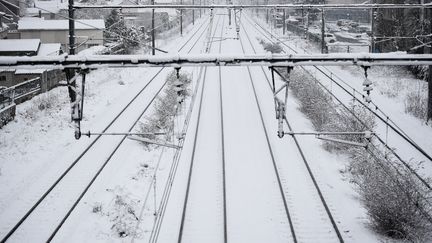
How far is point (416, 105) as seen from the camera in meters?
19.7

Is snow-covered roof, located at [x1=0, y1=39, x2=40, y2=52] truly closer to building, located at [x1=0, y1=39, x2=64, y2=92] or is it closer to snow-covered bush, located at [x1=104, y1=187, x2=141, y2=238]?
building, located at [x1=0, y1=39, x2=64, y2=92]

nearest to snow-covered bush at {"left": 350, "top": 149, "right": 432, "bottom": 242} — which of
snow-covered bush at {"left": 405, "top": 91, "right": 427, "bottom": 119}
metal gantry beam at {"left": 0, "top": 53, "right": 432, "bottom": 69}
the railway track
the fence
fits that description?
the railway track

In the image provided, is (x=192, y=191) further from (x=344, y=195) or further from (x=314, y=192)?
(x=344, y=195)

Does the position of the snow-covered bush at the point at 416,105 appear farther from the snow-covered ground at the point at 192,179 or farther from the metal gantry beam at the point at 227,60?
the metal gantry beam at the point at 227,60

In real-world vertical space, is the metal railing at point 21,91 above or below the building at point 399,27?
below

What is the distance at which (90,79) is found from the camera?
28.1 meters

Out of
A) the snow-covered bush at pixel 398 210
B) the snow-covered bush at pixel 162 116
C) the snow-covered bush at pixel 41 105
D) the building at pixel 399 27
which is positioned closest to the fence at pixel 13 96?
the snow-covered bush at pixel 41 105

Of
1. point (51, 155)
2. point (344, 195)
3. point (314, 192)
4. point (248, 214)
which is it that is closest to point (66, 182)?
point (51, 155)

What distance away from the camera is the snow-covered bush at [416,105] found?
19.1 m

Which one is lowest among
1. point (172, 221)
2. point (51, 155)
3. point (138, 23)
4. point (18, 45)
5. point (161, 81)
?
point (172, 221)

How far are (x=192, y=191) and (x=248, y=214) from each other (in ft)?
6.82

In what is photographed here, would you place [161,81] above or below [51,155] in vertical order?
above

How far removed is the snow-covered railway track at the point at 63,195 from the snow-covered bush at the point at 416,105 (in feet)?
42.9

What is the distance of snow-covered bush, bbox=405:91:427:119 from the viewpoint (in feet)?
62.8
